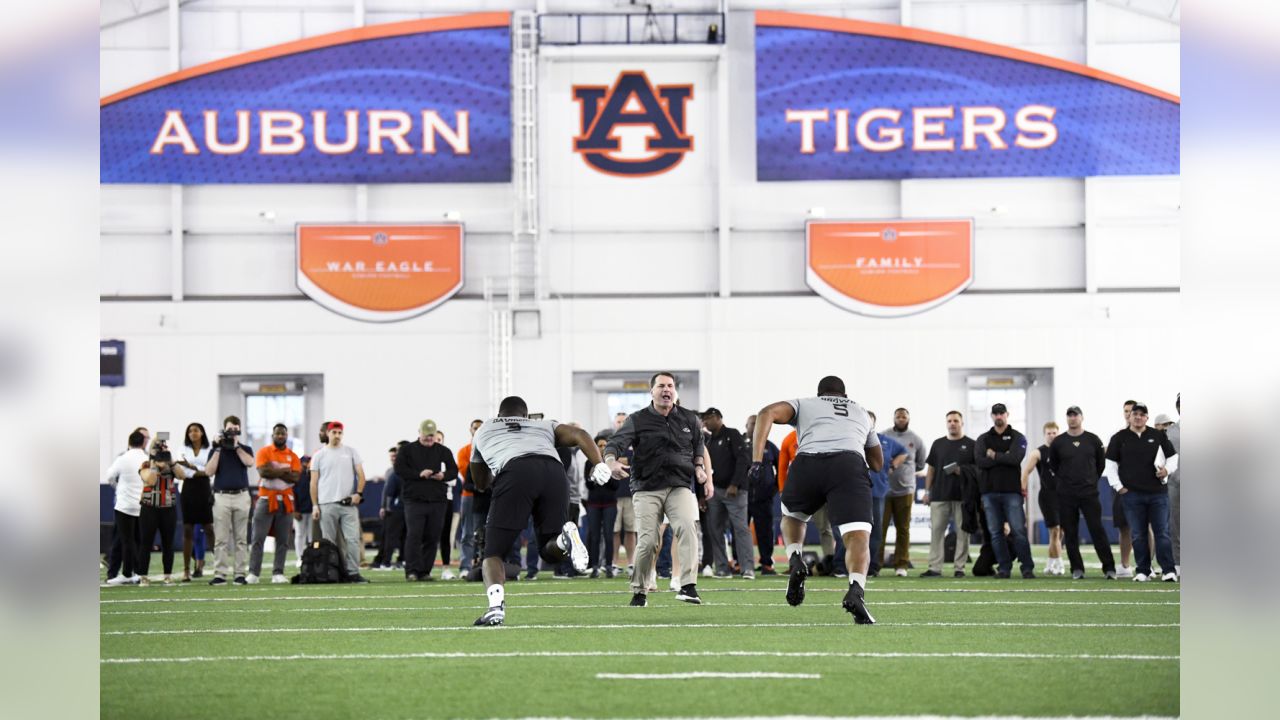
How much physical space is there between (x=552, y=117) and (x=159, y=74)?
293 inches

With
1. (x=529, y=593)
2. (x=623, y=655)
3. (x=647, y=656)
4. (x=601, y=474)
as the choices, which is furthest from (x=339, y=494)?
(x=647, y=656)

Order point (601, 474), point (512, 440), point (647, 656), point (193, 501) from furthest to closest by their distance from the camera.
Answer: point (193, 501) → point (512, 440) → point (601, 474) → point (647, 656)

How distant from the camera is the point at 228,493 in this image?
18984 millimetres

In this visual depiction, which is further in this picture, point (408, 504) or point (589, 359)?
point (589, 359)

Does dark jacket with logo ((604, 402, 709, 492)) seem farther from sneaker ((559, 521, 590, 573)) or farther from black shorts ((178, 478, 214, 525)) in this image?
black shorts ((178, 478, 214, 525))

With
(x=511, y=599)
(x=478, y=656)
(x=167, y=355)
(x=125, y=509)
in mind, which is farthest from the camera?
(x=167, y=355)

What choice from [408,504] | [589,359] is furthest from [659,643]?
[589,359]

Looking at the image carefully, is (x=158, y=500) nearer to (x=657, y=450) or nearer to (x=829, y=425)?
(x=657, y=450)

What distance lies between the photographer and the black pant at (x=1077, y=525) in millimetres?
18344

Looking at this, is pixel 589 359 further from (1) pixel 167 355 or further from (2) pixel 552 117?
(1) pixel 167 355

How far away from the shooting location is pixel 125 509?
18953 millimetres

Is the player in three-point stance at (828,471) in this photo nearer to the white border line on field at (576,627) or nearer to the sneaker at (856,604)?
the sneaker at (856,604)

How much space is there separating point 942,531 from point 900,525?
57cm

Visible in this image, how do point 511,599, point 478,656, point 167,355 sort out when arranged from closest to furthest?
1. point 478,656
2. point 511,599
3. point 167,355
